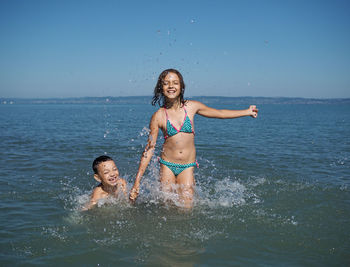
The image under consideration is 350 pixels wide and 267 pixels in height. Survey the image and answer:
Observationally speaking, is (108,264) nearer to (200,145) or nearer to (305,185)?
(305,185)

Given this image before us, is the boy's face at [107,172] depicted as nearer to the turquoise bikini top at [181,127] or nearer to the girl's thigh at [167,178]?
the girl's thigh at [167,178]

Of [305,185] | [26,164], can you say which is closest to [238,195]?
[305,185]

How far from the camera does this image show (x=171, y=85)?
5.07 m

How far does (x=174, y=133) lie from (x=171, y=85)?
85 centimetres

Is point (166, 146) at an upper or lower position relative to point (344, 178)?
upper

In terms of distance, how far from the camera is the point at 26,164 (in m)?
9.20

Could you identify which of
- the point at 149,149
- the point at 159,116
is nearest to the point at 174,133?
the point at 159,116

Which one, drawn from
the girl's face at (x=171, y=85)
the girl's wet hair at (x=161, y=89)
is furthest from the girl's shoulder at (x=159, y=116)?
the girl's face at (x=171, y=85)

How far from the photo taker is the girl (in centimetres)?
512

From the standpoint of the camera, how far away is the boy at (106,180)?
217 inches

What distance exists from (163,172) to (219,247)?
181cm

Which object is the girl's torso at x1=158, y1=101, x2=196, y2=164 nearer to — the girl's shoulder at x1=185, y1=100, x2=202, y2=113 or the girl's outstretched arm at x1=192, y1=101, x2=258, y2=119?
the girl's shoulder at x1=185, y1=100, x2=202, y2=113

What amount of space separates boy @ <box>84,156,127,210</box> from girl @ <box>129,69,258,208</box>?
68cm

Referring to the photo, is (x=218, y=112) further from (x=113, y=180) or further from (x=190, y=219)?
(x=113, y=180)
